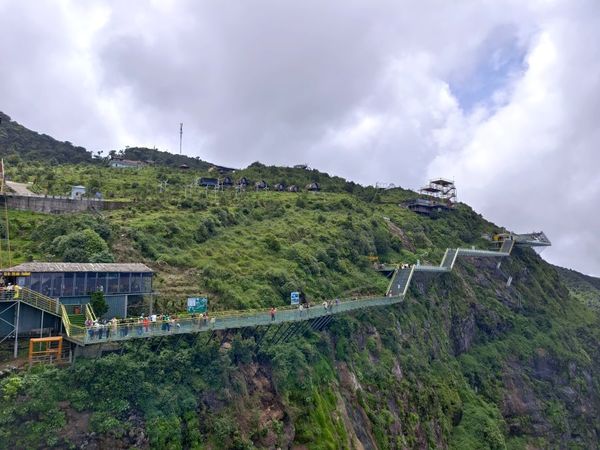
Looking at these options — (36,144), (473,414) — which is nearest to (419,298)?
(473,414)

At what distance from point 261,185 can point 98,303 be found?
72845 mm

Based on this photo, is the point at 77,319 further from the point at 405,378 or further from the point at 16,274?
the point at 405,378

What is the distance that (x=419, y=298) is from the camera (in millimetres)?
69875

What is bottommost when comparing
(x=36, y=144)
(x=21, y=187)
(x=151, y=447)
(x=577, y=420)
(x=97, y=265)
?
(x=577, y=420)

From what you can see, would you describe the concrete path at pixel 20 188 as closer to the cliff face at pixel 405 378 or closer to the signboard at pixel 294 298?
the signboard at pixel 294 298

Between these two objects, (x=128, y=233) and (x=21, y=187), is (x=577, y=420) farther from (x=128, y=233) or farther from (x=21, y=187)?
(x=21, y=187)

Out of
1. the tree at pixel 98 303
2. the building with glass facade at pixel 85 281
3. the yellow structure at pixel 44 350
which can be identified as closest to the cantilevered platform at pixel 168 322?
the tree at pixel 98 303

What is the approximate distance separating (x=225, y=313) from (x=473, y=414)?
1366 inches

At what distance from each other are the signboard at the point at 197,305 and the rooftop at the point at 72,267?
4.18m

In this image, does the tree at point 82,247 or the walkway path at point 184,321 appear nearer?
the walkway path at point 184,321

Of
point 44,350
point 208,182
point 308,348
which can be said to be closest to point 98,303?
point 44,350

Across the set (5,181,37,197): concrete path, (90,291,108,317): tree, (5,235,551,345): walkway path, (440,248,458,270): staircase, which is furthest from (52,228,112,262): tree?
(440,248,458,270): staircase

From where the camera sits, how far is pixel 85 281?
35.6 m

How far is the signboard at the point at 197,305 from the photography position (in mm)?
39625
